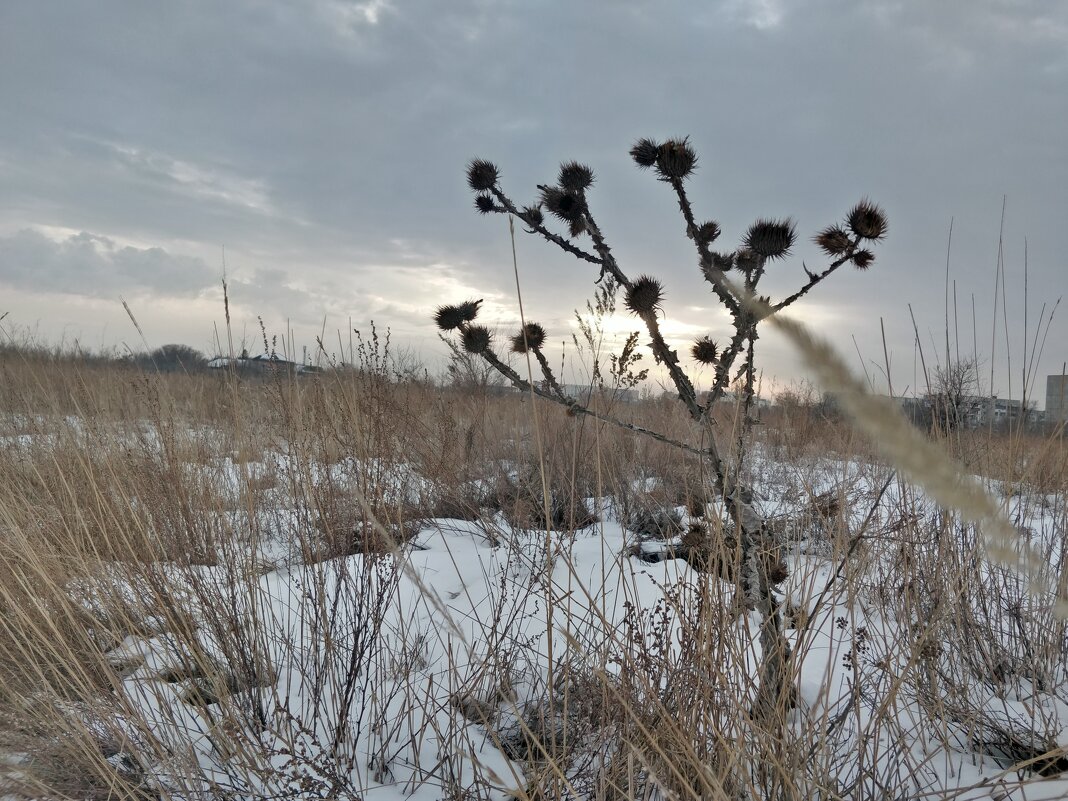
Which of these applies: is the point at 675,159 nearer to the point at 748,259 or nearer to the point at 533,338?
the point at 748,259

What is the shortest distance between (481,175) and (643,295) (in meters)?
0.95

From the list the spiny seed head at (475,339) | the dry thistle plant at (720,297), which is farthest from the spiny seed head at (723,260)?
the spiny seed head at (475,339)

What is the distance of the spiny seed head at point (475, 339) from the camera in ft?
8.07

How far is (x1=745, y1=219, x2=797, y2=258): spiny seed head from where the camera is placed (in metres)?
1.93

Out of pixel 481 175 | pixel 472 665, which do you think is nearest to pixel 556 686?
pixel 472 665

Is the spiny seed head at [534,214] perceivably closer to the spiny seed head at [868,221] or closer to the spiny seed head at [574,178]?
the spiny seed head at [574,178]

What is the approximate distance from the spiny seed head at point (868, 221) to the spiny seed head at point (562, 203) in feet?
2.94

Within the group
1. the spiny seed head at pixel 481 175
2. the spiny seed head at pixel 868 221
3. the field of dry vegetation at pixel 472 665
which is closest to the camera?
the field of dry vegetation at pixel 472 665

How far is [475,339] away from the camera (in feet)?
8.07

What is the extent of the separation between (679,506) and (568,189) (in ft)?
8.81

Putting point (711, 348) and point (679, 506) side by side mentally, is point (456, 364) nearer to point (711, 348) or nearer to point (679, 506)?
point (679, 506)

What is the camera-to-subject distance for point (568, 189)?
2287 millimetres

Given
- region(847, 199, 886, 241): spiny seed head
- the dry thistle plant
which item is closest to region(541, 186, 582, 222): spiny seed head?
the dry thistle plant

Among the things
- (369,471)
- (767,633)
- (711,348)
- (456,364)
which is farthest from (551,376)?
(456,364)
